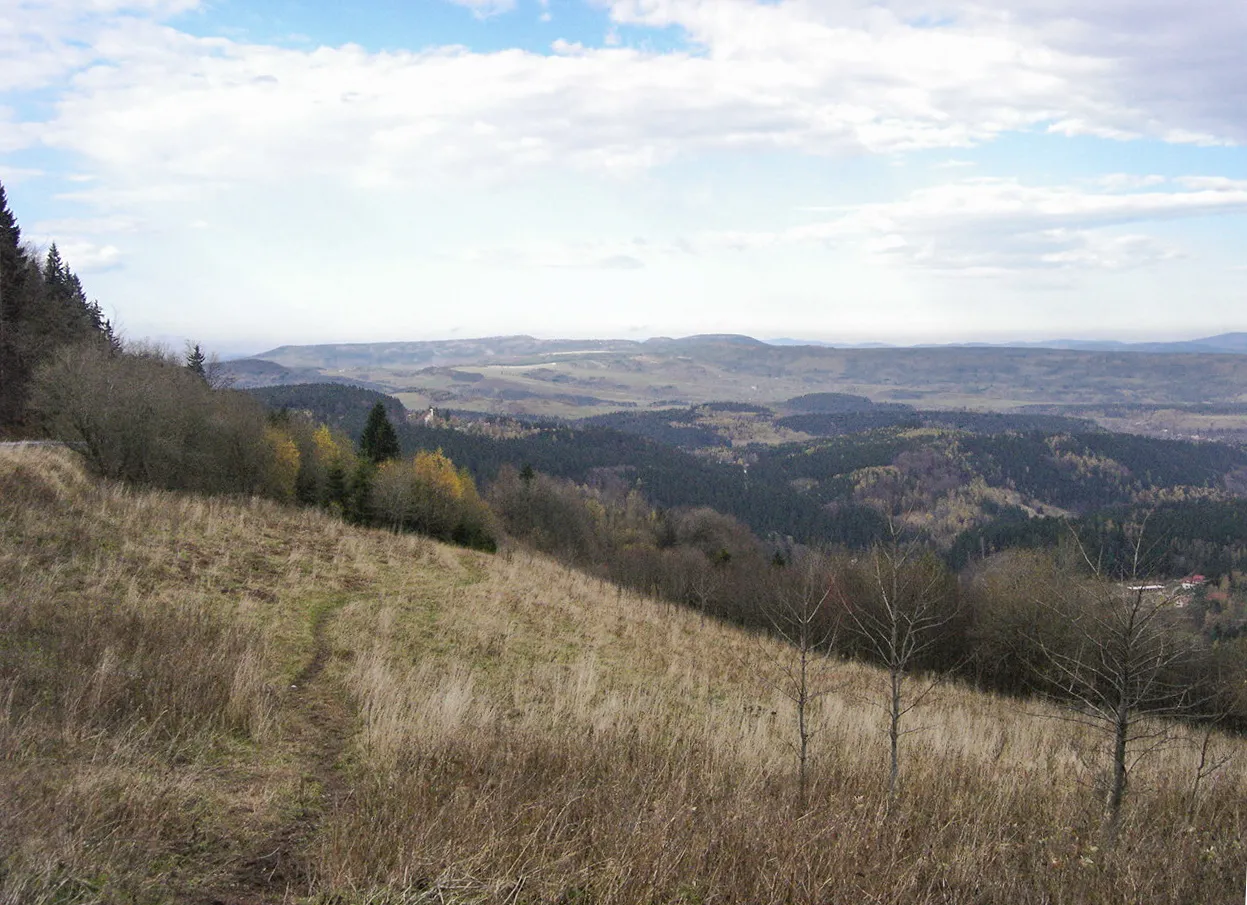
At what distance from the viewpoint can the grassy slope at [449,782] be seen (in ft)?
12.1

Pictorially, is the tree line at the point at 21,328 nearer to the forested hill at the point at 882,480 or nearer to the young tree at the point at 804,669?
the young tree at the point at 804,669

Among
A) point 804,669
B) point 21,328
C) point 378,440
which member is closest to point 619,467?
point 378,440

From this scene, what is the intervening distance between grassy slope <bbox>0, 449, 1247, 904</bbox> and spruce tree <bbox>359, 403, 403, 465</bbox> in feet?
128

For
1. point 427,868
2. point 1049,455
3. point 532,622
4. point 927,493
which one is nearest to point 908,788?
point 427,868

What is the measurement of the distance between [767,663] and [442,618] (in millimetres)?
7629

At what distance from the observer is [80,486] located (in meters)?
Result: 15.5

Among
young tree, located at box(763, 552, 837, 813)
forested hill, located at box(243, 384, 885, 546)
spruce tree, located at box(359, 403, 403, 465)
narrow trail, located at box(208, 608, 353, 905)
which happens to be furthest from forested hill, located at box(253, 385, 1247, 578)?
narrow trail, located at box(208, 608, 353, 905)

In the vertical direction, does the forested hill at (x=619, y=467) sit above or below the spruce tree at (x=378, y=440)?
below

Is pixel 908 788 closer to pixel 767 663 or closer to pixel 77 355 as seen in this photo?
pixel 767 663

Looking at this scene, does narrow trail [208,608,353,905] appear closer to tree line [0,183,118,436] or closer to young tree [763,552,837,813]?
young tree [763,552,837,813]

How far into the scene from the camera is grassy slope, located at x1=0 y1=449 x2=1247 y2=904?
3.68 meters

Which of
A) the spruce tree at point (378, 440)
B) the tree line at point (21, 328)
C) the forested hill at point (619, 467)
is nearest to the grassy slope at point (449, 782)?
the tree line at point (21, 328)

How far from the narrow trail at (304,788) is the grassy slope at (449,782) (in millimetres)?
25

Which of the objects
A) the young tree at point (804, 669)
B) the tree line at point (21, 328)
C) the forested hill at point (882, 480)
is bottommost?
the forested hill at point (882, 480)
